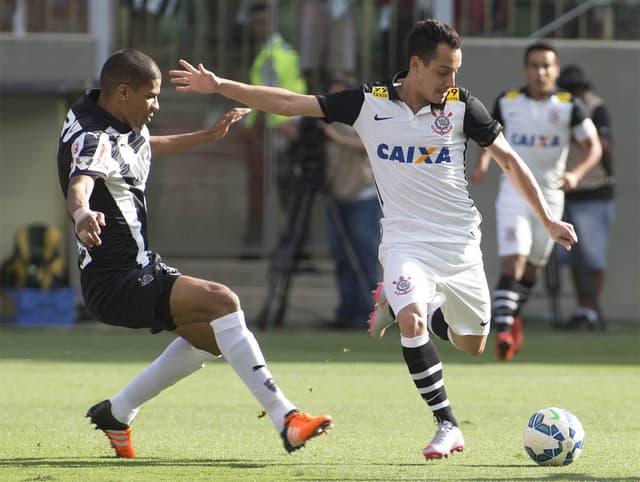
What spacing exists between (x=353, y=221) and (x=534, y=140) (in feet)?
10.9

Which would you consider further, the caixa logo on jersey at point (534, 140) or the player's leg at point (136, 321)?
the caixa logo on jersey at point (534, 140)

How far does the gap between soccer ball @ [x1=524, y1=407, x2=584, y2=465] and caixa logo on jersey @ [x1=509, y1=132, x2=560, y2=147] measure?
5800 millimetres

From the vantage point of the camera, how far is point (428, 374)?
6758 mm

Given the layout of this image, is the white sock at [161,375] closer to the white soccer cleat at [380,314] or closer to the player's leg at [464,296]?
the white soccer cleat at [380,314]

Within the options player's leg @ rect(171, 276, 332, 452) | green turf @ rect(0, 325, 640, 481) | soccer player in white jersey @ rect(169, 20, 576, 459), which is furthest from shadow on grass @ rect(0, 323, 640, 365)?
player's leg @ rect(171, 276, 332, 452)

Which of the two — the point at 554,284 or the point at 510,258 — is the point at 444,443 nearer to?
the point at 510,258

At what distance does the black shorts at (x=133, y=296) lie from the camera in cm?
643

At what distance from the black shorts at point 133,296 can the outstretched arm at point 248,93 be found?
91 cm

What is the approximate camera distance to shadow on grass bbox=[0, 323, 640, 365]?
39.9 feet

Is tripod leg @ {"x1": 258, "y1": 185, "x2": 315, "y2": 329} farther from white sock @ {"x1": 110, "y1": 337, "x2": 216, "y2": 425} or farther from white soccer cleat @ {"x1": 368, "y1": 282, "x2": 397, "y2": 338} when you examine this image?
white sock @ {"x1": 110, "y1": 337, "x2": 216, "y2": 425}

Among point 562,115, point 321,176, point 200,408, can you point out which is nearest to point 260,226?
point 321,176

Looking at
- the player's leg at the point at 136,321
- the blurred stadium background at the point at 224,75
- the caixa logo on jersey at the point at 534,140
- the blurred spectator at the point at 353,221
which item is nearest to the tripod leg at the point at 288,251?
the blurred spectator at the point at 353,221

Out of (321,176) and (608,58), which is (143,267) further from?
(608,58)

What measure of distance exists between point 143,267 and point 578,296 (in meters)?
9.54
